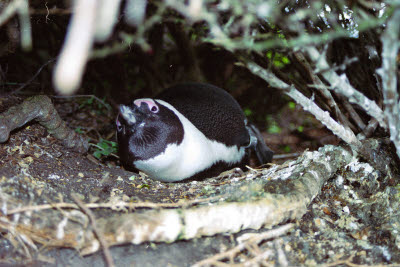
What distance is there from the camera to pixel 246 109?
4.36 meters

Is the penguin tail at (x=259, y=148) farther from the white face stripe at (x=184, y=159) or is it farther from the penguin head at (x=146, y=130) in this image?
the penguin head at (x=146, y=130)

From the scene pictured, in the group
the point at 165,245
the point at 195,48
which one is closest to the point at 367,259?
the point at 165,245

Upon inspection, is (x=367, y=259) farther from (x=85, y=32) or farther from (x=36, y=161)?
(x=36, y=161)

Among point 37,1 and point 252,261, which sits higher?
point 37,1

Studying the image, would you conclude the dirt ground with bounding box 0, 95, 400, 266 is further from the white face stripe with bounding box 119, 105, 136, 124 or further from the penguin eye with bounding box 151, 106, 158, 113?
the penguin eye with bounding box 151, 106, 158, 113

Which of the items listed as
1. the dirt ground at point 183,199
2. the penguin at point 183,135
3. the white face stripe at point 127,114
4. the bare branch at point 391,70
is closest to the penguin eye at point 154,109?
the penguin at point 183,135

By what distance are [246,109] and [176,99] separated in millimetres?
1275

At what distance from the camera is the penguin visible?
2602 mm

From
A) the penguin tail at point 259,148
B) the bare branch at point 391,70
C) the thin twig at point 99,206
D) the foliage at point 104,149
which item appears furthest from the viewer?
the penguin tail at point 259,148

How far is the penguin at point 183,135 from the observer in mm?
2602

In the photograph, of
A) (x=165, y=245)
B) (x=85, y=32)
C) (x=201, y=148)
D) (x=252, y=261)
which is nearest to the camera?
(x=85, y=32)

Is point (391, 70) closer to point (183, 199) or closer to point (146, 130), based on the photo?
point (183, 199)

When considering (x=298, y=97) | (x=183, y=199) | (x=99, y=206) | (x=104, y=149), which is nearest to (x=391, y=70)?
(x=298, y=97)

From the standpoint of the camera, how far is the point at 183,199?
6.48 ft
